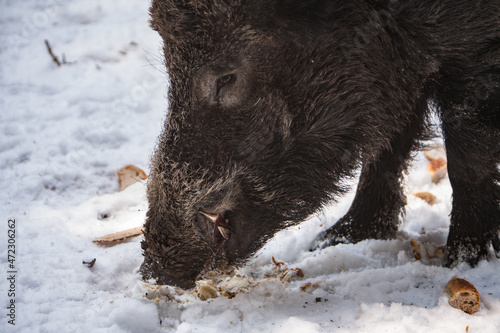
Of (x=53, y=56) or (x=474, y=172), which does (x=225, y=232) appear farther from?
(x=53, y=56)

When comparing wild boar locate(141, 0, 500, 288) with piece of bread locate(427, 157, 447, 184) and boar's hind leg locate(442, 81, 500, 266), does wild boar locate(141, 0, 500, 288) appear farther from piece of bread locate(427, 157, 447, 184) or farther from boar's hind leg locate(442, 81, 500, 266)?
piece of bread locate(427, 157, 447, 184)

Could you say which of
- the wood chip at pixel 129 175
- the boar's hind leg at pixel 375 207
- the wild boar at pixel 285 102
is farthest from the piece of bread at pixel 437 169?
the wood chip at pixel 129 175

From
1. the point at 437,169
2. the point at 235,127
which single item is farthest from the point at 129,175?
the point at 437,169

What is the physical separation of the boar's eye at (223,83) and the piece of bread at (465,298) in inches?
51.0

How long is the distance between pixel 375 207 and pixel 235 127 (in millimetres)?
1442

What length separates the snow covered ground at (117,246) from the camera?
2.32 m

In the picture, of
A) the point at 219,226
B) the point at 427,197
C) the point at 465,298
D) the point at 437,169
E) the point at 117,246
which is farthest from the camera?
the point at 437,169

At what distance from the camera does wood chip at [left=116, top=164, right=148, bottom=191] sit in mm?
3957

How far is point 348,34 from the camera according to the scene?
2359 millimetres

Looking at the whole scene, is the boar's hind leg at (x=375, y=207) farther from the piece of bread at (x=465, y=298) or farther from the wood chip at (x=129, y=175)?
the wood chip at (x=129, y=175)

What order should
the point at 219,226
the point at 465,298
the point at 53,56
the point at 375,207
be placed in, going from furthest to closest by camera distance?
the point at 53,56
the point at 375,207
the point at 219,226
the point at 465,298

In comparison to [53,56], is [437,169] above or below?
above

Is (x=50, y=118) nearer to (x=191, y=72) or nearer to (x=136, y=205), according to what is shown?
(x=136, y=205)

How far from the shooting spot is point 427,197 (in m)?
3.81
